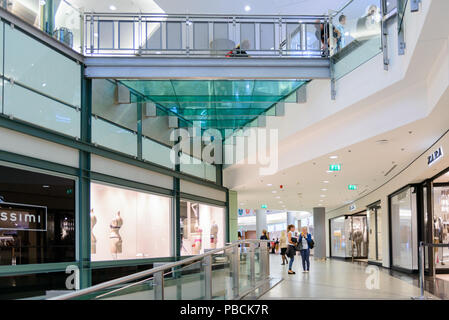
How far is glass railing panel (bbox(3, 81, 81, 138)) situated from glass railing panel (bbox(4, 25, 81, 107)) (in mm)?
151

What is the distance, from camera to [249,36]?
11.8 meters

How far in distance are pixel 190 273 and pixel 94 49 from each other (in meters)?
6.36

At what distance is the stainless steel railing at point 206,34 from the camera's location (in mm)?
11195

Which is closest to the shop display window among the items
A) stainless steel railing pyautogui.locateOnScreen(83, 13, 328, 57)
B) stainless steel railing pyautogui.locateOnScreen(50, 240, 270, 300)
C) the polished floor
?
the polished floor

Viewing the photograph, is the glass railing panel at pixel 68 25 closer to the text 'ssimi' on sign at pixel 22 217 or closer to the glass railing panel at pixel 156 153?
the glass railing panel at pixel 156 153

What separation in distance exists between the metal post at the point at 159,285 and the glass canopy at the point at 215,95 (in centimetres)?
724

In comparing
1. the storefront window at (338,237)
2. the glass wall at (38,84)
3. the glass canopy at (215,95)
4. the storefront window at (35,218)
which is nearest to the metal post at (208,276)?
the storefront window at (35,218)

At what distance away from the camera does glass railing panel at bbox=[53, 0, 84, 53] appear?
385 inches

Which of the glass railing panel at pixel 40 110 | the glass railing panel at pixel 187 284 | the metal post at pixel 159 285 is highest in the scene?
the glass railing panel at pixel 40 110

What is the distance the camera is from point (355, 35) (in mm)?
10219

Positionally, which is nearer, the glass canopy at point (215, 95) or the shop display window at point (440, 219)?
the glass canopy at point (215, 95)

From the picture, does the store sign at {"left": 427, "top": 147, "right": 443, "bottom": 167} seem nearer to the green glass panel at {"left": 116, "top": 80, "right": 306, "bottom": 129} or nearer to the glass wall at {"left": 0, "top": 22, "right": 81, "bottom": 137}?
the green glass panel at {"left": 116, "top": 80, "right": 306, "bottom": 129}

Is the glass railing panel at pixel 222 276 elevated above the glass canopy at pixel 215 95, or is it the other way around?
the glass canopy at pixel 215 95
